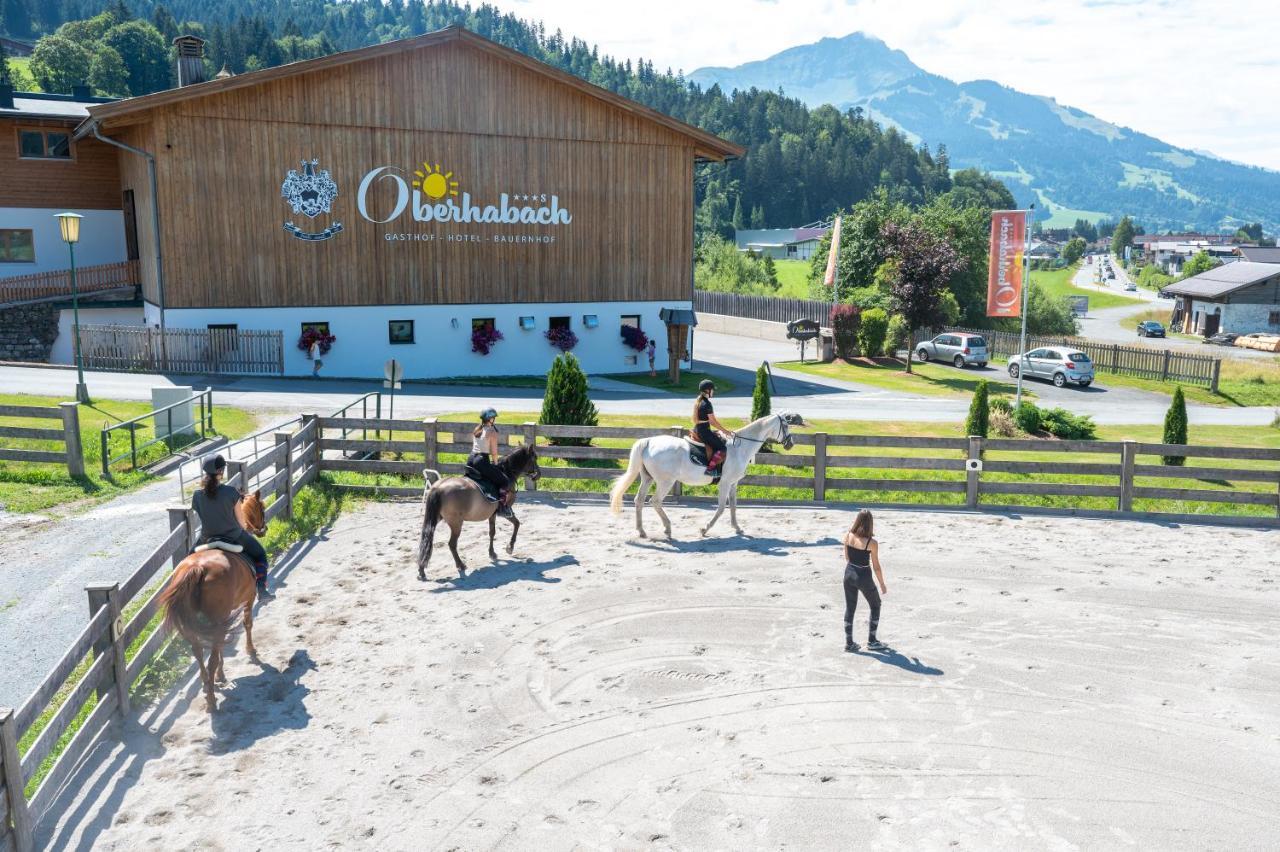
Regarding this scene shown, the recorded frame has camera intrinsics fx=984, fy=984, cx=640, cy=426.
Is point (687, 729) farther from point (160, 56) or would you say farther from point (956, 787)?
point (160, 56)

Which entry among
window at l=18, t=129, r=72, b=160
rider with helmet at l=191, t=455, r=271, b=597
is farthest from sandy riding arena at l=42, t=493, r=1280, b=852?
window at l=18, t=129, r=72, b=160

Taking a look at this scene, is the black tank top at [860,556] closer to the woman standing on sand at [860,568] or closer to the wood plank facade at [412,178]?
the woman standing on sand at [860,568]

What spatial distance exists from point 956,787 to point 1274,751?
304 centimetres

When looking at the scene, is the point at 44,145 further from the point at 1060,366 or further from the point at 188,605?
the point at 1060,366

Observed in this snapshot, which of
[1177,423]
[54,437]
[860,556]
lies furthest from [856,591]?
[1177,423]

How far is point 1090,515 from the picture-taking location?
16.8 metres

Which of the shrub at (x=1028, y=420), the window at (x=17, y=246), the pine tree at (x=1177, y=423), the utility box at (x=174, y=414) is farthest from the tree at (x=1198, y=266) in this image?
the utility box at (x=174, y=414)

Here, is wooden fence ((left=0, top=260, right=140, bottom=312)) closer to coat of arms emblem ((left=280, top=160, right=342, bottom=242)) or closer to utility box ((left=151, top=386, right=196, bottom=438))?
coat of arms emblem ((left=280, top=160, right=342, bottom=242))

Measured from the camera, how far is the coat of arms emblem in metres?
31.6

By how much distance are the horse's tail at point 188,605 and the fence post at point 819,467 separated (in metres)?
10.7

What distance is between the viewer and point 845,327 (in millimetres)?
44125

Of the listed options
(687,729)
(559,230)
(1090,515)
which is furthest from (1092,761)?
(559,230)

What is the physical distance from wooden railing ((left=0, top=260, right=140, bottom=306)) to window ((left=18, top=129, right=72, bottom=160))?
4896 mm

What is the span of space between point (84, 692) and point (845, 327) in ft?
128
